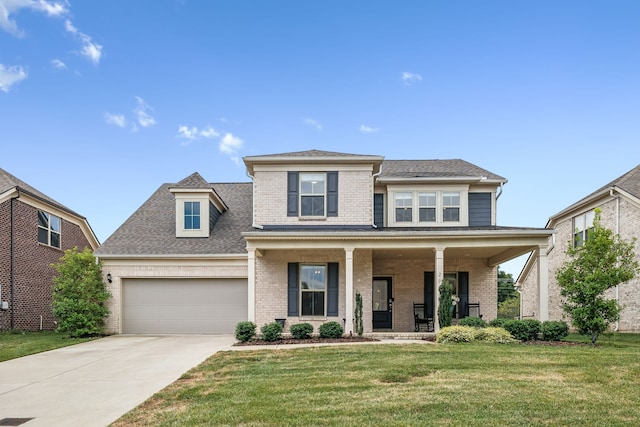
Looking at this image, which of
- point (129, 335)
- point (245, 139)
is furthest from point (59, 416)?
point (245, 139)

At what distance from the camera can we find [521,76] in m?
17.5

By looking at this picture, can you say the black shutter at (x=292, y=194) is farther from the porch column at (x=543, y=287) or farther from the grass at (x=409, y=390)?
the porch column at (x=543, y=287)

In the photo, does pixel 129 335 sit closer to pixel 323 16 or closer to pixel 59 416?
pixel 59 416

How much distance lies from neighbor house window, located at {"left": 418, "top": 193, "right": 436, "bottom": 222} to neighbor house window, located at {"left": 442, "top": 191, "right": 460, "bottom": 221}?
35 cm

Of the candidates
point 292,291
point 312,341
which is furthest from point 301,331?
point 292,291

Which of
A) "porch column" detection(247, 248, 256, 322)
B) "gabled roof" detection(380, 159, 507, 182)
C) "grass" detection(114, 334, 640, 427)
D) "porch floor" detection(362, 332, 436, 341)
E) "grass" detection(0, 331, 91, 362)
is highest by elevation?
"gabled roof" detection(380, 159, 507, 182)

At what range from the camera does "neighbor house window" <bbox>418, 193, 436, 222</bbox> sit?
1627 cm

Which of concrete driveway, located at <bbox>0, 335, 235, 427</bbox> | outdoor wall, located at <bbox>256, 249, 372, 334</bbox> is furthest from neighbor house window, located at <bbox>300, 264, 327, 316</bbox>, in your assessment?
concrete driveway, located at <bbox>0, 335, 235, 427</bbox>

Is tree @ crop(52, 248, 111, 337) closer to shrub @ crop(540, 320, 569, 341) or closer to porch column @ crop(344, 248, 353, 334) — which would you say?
porch column @ crop(344, 248, 353, 334)

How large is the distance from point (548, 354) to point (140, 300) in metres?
13.4

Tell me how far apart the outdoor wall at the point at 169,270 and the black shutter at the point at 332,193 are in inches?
145

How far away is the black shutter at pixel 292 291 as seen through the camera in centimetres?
1530

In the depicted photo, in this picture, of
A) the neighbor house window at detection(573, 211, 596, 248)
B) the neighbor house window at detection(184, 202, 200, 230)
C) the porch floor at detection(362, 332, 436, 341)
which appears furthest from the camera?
the neighbor house window at detection(573, 211, 596, 248)

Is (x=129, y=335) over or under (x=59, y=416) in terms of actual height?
under
